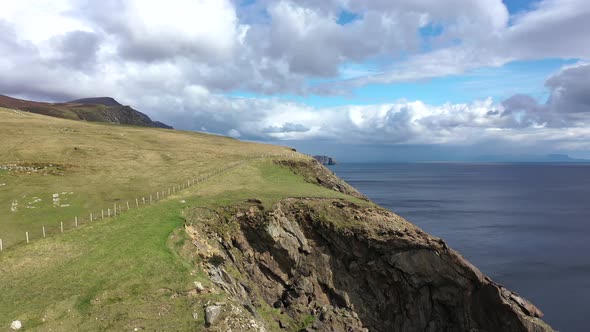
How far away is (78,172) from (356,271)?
5117cm

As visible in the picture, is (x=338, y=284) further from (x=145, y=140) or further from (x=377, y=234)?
(x=145, y=140)

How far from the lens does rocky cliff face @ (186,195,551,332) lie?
45500 mm

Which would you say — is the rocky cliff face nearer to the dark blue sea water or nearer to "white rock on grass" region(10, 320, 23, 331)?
"white rock on grass" region(10, 320, 23, 331)

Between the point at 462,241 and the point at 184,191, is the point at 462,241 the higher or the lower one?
the lower one

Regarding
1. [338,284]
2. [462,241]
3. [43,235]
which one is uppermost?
[43,235]

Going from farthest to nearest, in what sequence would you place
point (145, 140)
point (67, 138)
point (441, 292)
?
point (145, 140) < point (67, 138) < point (441, 292)

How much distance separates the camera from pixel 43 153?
252ft

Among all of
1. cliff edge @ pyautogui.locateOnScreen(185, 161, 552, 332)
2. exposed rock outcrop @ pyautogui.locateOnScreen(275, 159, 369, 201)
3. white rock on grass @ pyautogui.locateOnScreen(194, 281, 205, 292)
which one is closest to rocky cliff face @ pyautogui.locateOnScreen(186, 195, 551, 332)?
cliff edge @ pyautogui.locateOnScreen(185, 161, 552, 332)

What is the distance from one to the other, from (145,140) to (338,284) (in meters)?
80.7

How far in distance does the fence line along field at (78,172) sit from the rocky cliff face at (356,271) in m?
15.6

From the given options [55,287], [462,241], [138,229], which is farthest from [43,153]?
[462,241]

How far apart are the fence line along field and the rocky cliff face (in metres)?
15.6

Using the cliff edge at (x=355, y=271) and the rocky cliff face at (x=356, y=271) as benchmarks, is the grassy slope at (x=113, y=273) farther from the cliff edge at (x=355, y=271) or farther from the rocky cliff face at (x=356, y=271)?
the cliff edge at (x=355, y=271)

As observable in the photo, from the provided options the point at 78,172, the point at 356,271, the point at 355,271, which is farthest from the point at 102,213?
the point at 356,271
